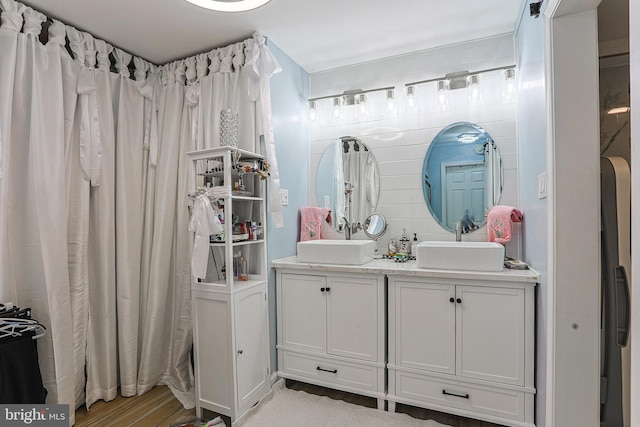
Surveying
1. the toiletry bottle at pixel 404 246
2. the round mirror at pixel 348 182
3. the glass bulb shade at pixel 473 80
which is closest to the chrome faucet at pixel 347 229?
the round mirror at pixel 348 182

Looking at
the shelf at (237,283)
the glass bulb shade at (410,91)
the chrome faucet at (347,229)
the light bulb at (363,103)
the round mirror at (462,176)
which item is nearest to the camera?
the shelf at (237,283)

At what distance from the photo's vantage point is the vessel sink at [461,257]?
193 centimetres

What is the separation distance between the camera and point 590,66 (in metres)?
1.42

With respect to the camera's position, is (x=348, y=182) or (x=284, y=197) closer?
(x=284, y=197)

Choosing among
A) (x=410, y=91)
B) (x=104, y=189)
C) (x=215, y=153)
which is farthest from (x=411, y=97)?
(x=104, y=189)

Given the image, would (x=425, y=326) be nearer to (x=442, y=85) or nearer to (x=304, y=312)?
(x=304, y=312)

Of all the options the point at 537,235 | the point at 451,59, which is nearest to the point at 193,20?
the point at 451,59

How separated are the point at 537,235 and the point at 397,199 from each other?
1.08 meters

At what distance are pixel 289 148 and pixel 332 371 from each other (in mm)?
1716

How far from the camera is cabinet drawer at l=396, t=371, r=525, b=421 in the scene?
73.6 inches

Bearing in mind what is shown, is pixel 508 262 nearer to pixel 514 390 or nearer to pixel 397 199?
pixel 514 390

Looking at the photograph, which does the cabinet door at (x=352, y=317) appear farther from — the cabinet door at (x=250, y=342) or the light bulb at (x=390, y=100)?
the light bulb at (x=390, y=100)

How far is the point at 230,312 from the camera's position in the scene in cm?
199

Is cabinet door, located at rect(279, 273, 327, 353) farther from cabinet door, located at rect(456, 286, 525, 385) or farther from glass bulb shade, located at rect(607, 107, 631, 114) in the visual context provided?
glass bulb shade, located at rect(607, 107, 631, 114)
